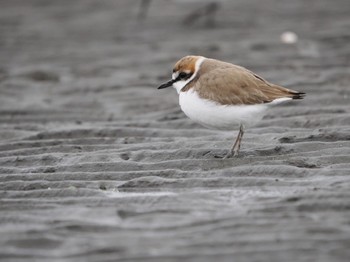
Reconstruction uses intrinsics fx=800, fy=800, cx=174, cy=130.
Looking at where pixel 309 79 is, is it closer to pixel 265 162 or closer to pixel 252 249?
pixel 265 162

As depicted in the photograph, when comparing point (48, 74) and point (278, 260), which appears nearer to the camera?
point (278, 260)

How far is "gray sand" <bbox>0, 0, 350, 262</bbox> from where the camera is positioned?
519 centimetres

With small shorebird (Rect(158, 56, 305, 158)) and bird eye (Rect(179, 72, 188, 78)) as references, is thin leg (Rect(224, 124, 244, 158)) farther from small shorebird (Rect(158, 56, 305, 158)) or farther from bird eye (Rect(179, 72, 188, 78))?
bird eye (Rect(179, 72, 188, 78))

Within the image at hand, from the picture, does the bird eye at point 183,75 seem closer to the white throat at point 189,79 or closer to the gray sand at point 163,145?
the white throat at point 189,79

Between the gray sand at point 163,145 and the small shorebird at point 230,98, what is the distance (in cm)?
33

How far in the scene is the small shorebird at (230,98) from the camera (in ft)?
23.6

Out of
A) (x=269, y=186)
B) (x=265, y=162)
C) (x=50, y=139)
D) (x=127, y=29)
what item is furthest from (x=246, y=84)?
(x=127, y=29)

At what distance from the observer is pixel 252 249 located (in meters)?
4.89

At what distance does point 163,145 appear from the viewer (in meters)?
7.77

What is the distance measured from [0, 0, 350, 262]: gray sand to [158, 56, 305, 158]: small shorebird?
0.33 m

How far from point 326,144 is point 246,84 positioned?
909 mm

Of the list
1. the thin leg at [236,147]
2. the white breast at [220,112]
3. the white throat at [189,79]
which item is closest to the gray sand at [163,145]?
the thin leg at [236,147]

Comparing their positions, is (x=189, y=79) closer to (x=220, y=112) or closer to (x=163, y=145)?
(x=220, y=112)

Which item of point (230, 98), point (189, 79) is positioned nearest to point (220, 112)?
point (230, 98)
